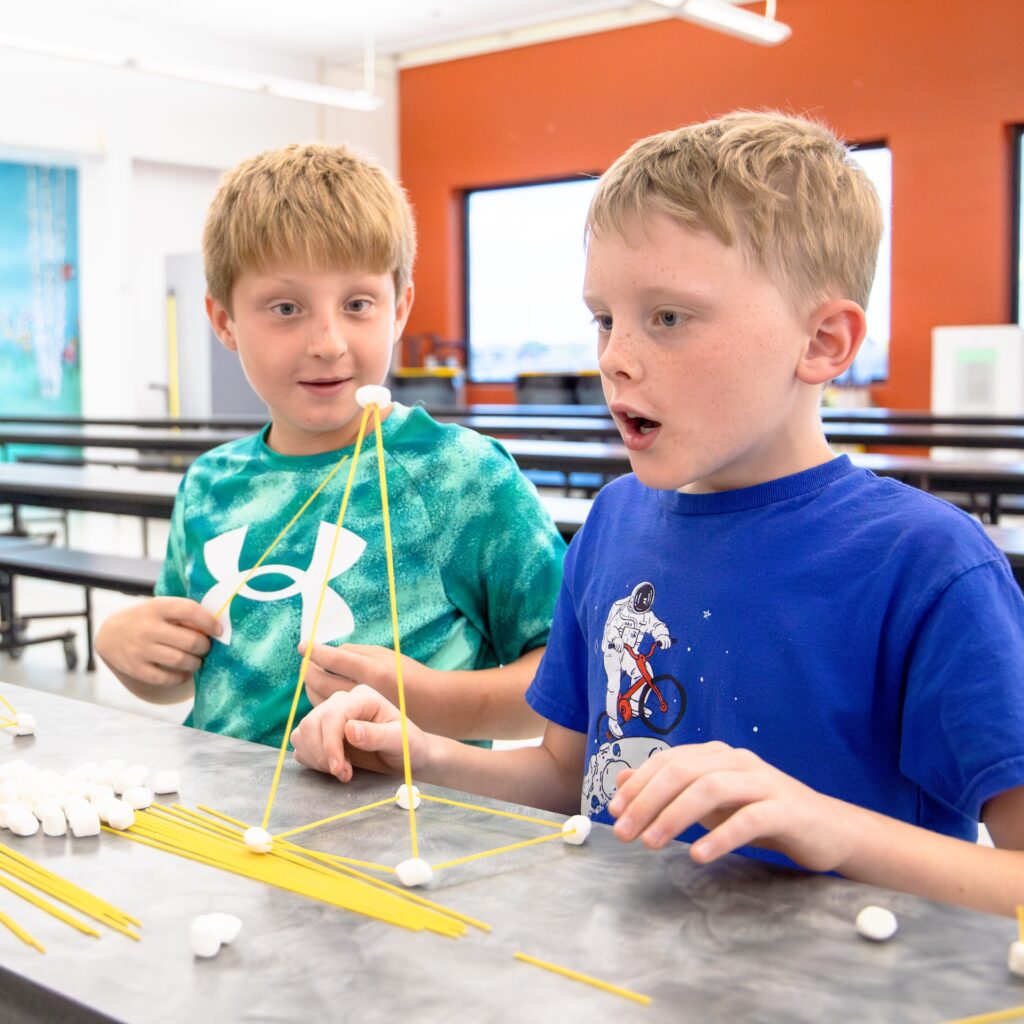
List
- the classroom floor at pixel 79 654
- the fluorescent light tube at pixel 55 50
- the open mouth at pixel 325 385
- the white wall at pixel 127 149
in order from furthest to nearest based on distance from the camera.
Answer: the white wall at pixel 127 149
the fluorescent light tube at pixel 55 50
the classroom floor at pixel 79 654
the open mouth at pixel 325 385

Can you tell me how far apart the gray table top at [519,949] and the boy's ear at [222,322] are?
0.81 meters

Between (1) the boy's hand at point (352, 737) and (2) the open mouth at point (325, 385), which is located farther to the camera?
(2) the open mouth at point (325, 385)

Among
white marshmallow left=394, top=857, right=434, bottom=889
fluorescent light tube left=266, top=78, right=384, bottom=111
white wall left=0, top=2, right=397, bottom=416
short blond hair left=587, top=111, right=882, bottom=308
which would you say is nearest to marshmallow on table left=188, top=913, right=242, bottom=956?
white marshmallow left=394, top=857, right=434, bottom=889

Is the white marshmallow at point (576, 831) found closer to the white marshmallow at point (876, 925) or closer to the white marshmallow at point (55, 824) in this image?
the white marshmallow at point (876, 925)

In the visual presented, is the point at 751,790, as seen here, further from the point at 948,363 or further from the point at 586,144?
the point at 586,144

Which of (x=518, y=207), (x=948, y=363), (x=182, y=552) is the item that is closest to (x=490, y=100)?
(x=518, y=207)

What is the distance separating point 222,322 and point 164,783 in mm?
767

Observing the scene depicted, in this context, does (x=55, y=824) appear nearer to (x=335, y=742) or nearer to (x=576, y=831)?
(x=335, y=742)

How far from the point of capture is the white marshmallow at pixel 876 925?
2.04 ft

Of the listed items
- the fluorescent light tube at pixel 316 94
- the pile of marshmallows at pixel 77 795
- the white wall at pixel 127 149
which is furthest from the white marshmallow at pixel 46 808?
the white wall at pixel 127 149

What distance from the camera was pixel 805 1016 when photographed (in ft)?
1.79

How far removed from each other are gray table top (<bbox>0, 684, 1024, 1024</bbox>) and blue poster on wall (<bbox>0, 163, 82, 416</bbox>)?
33.0 ft

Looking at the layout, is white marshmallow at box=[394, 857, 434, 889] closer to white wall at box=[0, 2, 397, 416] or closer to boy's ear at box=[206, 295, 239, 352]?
boy's ear at box=[206, 295, 239, 352]

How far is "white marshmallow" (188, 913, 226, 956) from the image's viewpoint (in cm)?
62
